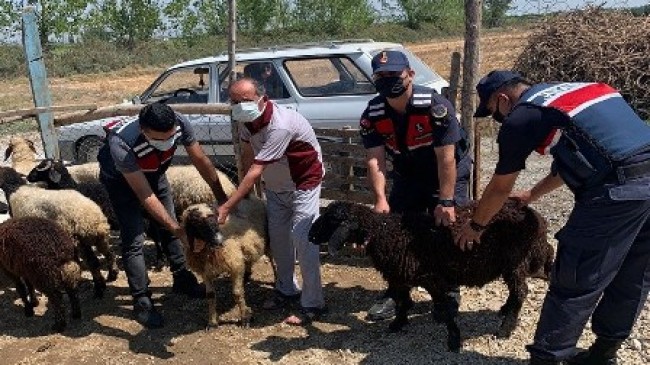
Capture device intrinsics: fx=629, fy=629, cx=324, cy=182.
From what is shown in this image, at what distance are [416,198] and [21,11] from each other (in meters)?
6.25

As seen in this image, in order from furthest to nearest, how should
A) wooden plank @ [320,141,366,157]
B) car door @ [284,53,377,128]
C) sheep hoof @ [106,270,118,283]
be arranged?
car door @ [284,53,377,128]
wooden plank @ [320,141,366,157]
sheep hoof @ [106,270,118,283]

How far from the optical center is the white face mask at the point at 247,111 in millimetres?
4786

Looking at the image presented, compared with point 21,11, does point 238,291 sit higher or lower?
lower

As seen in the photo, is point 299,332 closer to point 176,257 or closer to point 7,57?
point 176,257

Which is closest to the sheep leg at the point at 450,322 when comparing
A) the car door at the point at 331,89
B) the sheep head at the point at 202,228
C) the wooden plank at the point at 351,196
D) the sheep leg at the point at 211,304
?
the sheep head at the point at 202,228

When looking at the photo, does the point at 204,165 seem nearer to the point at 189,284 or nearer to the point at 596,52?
the point at 189,284

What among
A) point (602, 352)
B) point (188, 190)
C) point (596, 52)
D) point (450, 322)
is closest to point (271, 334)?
point (450, 322)

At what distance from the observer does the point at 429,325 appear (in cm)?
515

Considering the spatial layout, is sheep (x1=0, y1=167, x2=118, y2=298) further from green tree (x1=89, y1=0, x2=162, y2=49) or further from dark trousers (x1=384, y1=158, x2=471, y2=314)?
green tree (x1=89, y1=0, x2=162, y2=49)

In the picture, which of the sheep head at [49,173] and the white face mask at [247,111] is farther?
the sheep head at [49,173]

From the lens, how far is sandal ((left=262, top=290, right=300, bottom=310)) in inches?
223

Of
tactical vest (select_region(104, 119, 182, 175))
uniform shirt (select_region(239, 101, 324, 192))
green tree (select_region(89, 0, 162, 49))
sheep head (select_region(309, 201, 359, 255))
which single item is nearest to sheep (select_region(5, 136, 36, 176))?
tactical vest (select_region(104, 119, 182, 175))

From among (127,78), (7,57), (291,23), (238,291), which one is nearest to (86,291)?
(238,291)

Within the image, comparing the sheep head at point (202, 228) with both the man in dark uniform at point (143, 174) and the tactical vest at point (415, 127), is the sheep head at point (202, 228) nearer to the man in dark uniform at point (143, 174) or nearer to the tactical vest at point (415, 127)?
the man in dark uniform at point (143, 174)
